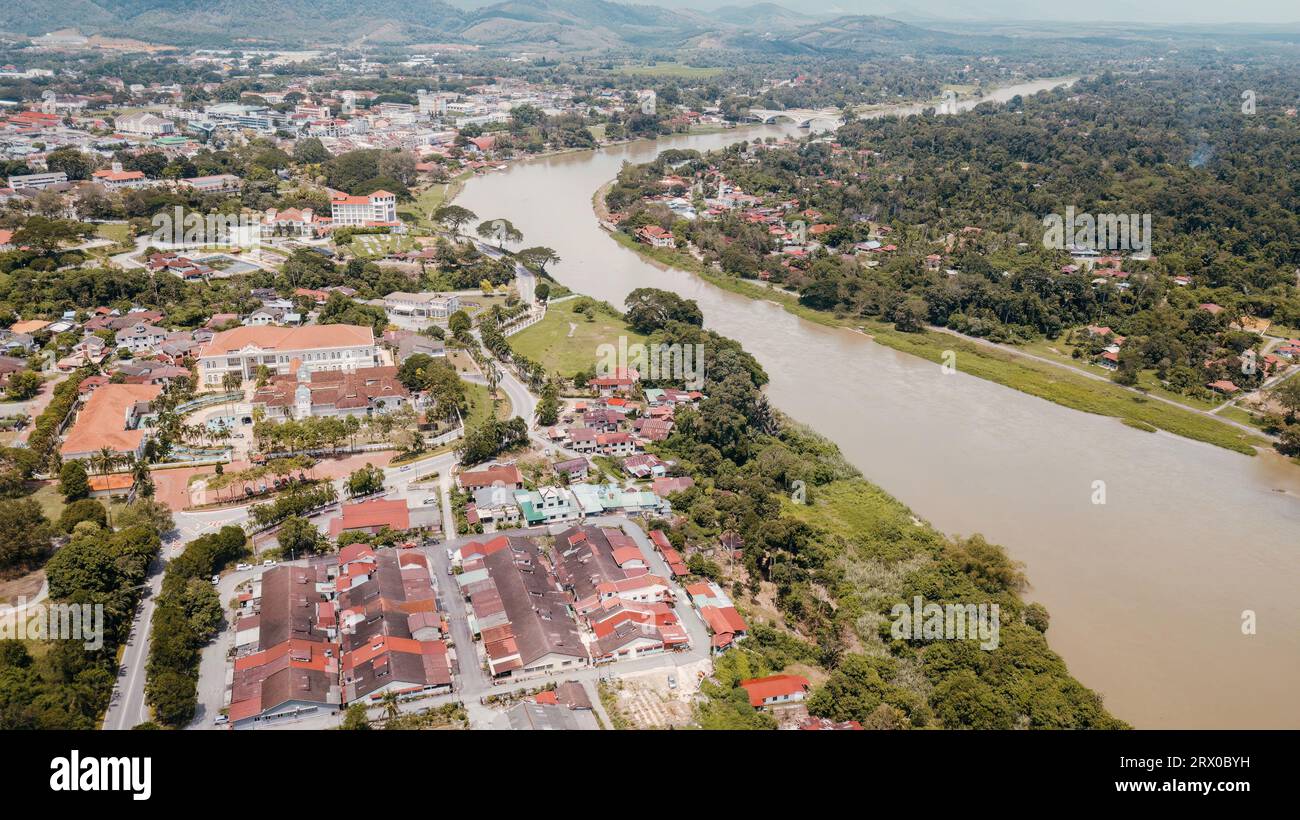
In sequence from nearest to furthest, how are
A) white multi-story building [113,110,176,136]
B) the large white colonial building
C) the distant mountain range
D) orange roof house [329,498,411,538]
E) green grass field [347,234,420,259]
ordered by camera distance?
orange roof house [329,498,411,538]
the large white colonial building
green grass field [347,234,420,259]
white multi-story building [113,110,176,136]
the distant mountain range

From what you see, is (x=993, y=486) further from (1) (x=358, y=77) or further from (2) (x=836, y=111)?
(1) (x=358, y=77)

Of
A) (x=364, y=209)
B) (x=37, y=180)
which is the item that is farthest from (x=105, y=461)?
(x=37, y=180)

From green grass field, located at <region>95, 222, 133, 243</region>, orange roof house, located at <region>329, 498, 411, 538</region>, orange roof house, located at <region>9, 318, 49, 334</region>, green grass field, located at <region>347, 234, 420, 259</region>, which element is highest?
green grass field, located at <region>95, 222, 133, 243</region>

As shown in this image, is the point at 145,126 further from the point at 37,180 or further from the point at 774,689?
the point at 774,689

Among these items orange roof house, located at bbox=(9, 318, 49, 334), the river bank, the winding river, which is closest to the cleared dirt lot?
the winding river

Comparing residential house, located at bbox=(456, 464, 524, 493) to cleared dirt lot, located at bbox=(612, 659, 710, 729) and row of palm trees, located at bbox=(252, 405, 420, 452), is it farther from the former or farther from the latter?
cleared dirt lot, located at bbox=(612, 659, 710, 729)

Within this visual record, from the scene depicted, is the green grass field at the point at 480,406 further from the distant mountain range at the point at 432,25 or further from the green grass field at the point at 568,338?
the distant mountain range at the point at 432,25

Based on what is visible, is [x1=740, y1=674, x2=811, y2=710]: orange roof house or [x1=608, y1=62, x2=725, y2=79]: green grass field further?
[x1=608, y1=62, x2=725, y2=79]: green grass field
